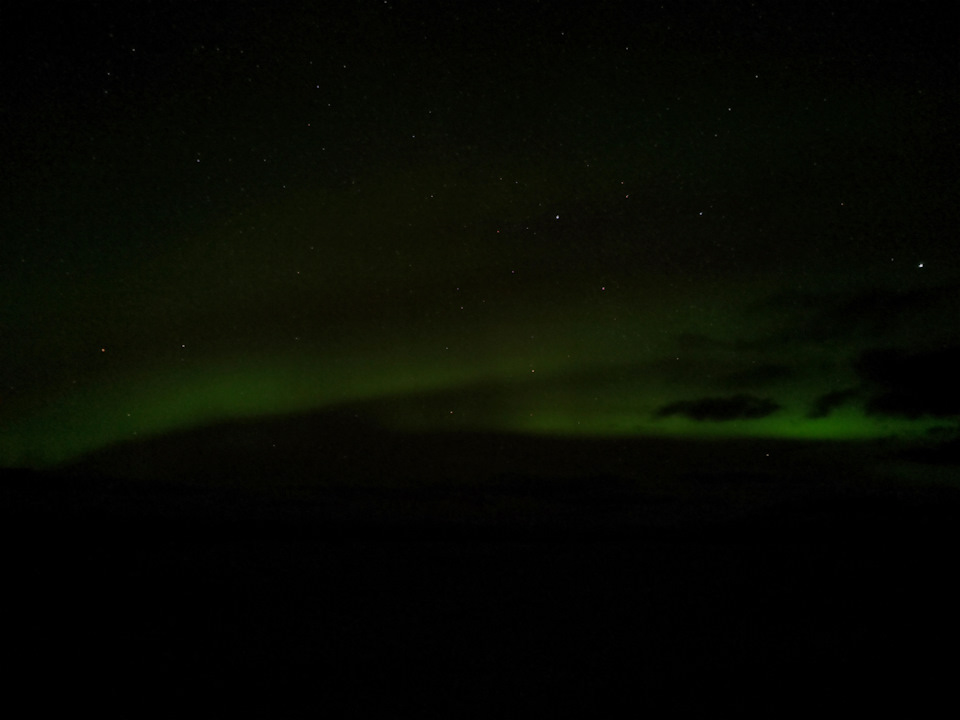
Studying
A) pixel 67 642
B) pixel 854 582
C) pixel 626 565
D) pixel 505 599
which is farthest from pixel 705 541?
pixel 67 642

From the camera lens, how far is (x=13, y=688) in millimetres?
7738

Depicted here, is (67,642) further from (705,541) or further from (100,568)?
(705,541)

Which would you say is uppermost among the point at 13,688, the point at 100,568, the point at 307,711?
the point at 100,568

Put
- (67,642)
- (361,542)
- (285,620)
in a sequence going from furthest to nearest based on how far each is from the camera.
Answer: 1. (361,542)
2. (285,620)
3. (67,642)

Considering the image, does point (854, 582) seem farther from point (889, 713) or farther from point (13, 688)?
point (13, 688)

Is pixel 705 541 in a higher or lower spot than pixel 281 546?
lower

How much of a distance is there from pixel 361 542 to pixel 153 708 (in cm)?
1983

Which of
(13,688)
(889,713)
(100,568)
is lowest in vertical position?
(889,713)

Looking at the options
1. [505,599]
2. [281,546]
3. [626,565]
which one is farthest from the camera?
[281,546]

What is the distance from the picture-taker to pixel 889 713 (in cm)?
765

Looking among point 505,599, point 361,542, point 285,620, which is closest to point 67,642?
point 285,620

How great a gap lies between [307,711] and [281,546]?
1772cm

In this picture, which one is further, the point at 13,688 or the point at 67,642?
the point at 67,642

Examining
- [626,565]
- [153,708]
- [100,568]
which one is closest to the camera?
[153,708]
